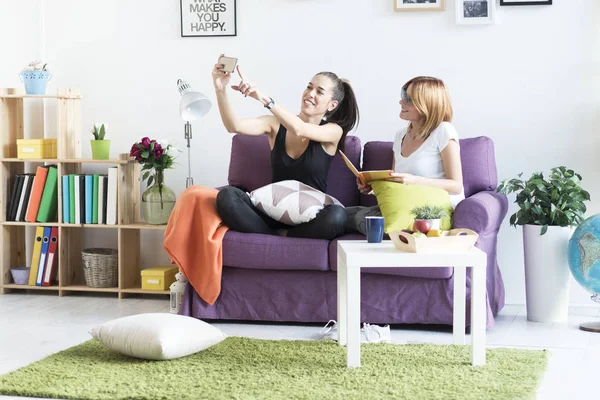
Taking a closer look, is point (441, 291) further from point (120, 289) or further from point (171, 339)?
point (120, 289)

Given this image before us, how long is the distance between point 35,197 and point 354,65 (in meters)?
1.86

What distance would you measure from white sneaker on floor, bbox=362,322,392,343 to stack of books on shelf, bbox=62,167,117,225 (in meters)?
1.68

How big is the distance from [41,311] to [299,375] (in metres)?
1.82

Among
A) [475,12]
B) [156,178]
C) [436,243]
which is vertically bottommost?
[436,243]

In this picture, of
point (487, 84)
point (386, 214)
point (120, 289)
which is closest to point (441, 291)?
point (386, 214)

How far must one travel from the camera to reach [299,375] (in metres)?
2.91

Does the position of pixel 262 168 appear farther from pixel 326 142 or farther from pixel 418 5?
pixel 418 5

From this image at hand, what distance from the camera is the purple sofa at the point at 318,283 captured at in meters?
3.70

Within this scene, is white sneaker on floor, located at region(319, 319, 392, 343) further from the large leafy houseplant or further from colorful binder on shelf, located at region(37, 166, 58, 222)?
colorful binder on shelf, located at region(37, 166, 58, 222)

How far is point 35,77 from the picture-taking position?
15.5 feet

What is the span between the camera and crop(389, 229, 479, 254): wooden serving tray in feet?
9.64

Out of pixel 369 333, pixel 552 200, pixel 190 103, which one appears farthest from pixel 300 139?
pixel 552 200

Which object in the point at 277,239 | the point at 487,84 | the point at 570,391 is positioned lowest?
the point at 570,391

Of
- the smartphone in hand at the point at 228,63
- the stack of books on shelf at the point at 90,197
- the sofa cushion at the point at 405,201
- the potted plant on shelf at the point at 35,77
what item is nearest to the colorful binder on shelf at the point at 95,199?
the stack of books on shelf at the point at 90,197
